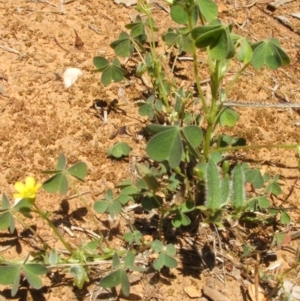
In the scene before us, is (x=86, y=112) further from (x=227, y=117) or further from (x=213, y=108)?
(x=213, y=108)

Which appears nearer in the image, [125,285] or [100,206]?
[125,285]

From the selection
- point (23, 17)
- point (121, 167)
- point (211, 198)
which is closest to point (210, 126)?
point (211, 198)

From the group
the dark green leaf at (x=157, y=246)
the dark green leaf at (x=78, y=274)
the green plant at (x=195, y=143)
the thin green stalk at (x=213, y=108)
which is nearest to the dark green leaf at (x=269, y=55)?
the green plant at (x=195, y=143)

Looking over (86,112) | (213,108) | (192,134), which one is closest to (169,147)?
(192,134)

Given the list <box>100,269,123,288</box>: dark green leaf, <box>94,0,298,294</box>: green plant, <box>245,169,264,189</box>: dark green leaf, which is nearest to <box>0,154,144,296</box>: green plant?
<box>100,269,123,288</box>: dark green leaf

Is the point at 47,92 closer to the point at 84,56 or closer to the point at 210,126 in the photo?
the point at 84,56

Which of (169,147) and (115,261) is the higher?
(169,147)

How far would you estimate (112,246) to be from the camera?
246 cm

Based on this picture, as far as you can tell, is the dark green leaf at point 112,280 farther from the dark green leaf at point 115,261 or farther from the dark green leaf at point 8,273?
the dark green leaf at point 8,273

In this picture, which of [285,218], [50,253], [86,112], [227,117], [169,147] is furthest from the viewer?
[86,112]

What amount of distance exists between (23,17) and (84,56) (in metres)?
0.47

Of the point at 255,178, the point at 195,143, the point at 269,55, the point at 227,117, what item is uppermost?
the point at 269,55

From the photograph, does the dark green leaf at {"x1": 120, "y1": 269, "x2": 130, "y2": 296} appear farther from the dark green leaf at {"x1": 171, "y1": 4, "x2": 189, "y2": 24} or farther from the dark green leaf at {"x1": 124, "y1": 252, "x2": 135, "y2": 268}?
the dark green leaf at {"x1": 171, "y1": 4, "x2": 189, "y2": 24}

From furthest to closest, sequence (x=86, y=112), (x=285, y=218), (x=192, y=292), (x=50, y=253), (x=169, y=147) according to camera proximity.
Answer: (x=86, y=112)
(x=285, y=218)
(x=192, y=292)
(x=50, y=253)
(x=169, y=147)
